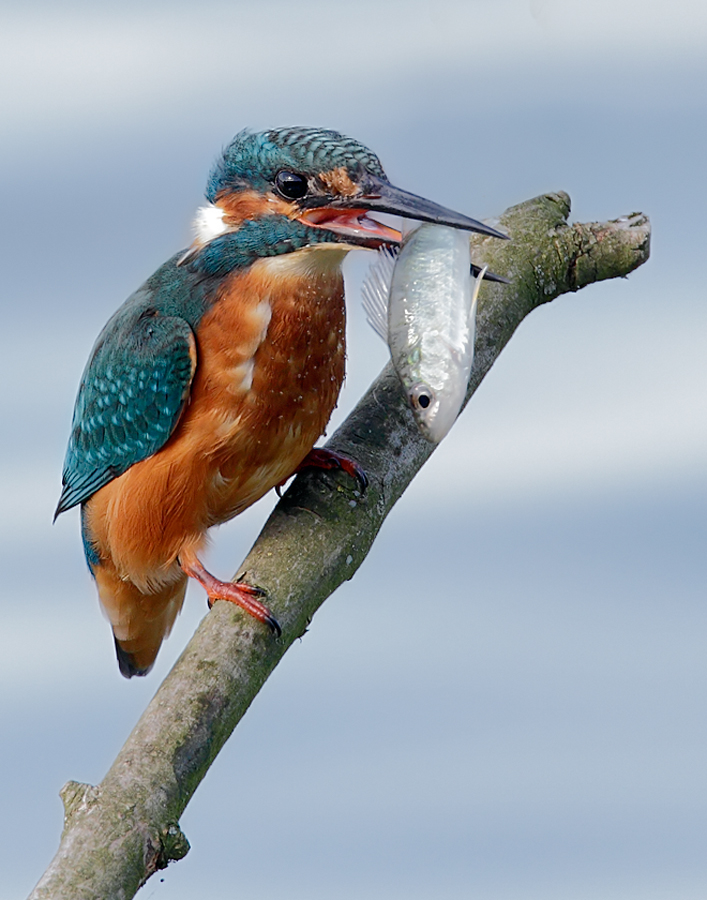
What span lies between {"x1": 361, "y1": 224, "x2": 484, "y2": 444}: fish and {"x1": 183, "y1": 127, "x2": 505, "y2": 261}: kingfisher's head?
0.05m

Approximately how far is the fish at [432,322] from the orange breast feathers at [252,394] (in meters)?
0.20

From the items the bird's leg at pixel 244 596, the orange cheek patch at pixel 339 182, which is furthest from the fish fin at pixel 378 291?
the bird's leg at pixel 244 596

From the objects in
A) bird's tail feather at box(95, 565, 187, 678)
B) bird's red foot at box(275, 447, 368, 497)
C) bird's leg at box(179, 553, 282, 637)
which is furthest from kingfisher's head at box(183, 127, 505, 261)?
bird's tail feather at box(95, 565, 187, 678)

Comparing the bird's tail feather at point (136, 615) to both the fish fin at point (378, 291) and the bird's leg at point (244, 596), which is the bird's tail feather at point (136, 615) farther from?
the fish fin at point (378, 291)

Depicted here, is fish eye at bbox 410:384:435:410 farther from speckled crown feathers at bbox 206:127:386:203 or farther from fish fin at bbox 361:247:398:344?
speckled crown feathers at bbox 206:127:386:203

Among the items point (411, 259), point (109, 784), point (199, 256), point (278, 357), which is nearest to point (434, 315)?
point (411, 259)

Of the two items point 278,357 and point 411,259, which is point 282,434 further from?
point 411,259

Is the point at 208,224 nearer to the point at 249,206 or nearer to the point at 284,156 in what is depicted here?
the point at 249,206

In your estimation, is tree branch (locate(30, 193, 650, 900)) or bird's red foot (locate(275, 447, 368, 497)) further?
bird's red foot (locate(275, 447, 368, 497))

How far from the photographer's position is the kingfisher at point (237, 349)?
2400 mm

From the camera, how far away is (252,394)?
8.47 ft

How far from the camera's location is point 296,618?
7.84 ft

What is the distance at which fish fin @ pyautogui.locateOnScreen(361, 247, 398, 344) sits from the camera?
93.9 inches

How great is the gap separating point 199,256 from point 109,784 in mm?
1164
